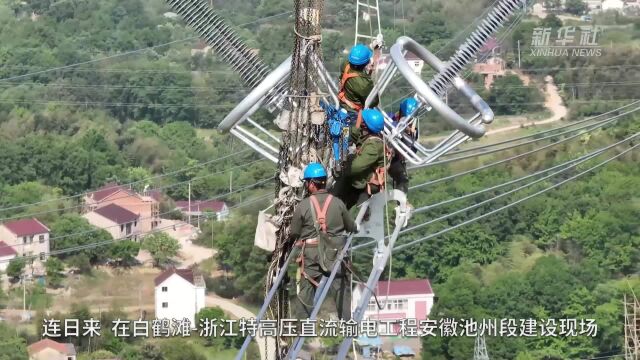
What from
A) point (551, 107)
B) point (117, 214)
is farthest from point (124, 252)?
point (551, 107)

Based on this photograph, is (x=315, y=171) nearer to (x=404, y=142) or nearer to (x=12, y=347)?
(x=404, y=142)

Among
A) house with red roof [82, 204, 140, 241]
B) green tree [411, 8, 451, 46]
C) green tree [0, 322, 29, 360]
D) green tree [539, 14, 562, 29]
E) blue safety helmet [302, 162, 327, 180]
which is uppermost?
green tree [539, 14, 562, 29]

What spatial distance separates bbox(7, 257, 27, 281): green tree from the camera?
60906 mm

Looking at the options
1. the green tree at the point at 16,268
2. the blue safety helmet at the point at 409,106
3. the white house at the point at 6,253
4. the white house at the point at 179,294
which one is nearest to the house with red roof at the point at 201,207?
the white house at the point at 6,253

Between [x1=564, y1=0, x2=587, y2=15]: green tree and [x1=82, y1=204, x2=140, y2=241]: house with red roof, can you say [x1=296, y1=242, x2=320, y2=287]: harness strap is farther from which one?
[x1=564, y1=0, x2=587, y2=15]: green tree

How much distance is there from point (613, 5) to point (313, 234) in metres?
82.9

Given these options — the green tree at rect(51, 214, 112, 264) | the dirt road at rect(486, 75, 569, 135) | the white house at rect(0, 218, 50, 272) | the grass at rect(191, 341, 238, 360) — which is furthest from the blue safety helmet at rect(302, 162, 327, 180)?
the dirt road at rect(486, 75, 569, 135)

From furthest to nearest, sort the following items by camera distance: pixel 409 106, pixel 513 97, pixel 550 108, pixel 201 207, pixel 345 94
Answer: pixel 513 97
pixel 550 108
pixel 201 207
pixel 409 106
pixel 345 94

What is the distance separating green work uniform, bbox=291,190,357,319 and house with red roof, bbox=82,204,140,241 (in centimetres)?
4797

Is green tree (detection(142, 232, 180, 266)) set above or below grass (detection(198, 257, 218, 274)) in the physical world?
above

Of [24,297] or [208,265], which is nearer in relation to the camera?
[24,297]

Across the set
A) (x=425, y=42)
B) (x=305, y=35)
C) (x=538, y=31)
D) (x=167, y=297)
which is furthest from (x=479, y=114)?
(x=538, y=31)

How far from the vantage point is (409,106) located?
17484 millimetres

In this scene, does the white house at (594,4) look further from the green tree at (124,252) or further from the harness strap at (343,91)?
the harness strap at (343,91)
